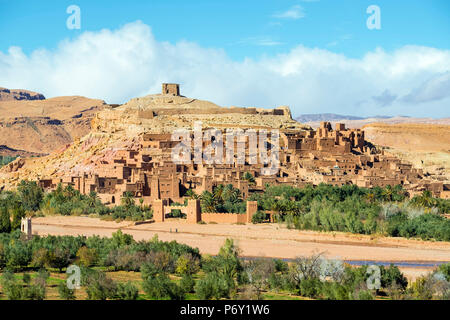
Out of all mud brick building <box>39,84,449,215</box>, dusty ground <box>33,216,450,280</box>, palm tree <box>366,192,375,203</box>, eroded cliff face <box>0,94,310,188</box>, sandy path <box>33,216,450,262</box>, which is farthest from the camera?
eroded cliff face <box>0,94,310,188</box>

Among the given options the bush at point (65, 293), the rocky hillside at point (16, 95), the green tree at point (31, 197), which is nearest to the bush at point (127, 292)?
the bush at point (65, 293)

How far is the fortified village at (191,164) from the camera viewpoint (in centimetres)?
4441

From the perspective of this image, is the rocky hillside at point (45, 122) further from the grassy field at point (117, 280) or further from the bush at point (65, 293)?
the bush at point (65, 293)

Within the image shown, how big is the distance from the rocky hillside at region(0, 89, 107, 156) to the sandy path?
187 feet

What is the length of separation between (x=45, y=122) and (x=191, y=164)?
6791 cm

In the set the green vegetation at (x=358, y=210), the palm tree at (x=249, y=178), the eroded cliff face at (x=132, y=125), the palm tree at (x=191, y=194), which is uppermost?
the eroded cliff face at (x=132, y=125)

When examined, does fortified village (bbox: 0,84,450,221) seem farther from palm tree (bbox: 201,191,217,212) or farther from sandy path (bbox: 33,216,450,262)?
sandy path (bbox: 33,216,450,262)

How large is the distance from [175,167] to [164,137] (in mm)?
8088

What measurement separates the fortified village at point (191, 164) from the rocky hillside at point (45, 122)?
119 ft

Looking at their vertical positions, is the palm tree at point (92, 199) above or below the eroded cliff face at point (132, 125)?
below

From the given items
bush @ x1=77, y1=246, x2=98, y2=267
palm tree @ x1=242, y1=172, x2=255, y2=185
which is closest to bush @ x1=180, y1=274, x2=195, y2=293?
bush @ x1=77, y1=246, x2=98, y2=267

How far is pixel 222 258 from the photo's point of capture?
92.5 feet

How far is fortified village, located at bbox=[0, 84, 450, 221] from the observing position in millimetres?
44406

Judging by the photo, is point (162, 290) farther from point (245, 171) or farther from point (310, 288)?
point (245, 171)
